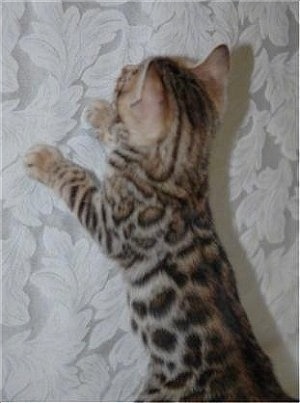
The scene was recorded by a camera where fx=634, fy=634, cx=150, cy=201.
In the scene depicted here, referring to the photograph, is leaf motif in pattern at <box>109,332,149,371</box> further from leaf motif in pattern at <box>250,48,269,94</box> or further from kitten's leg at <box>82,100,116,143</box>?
leaf motif in pattern at <box>250,48,269,94</box>

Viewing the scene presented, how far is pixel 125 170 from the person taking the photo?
1.17 meters

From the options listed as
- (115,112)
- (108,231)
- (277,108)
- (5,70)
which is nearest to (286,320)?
(277,108)

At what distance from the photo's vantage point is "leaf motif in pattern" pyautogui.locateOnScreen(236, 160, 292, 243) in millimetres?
1504

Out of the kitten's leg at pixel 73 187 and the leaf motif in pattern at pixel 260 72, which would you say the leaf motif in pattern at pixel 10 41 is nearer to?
→ the kitten's leg at pixel 73 187

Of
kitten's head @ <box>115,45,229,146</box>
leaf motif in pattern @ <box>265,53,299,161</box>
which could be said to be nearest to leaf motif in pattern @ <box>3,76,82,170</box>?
kitten's head @ <box>115,45,229,146</box>

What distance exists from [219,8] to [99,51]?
0.28 metres

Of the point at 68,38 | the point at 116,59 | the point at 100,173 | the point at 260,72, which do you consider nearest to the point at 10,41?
the point at 68,38

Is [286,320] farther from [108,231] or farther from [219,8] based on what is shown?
[219,8]

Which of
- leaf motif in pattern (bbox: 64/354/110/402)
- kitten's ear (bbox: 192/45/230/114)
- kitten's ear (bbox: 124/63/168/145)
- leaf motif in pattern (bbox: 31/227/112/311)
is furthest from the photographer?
leaf motif in pattern (bbox: 64/354/110/402)

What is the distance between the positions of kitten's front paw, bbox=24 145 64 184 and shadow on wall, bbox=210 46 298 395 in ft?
1.24

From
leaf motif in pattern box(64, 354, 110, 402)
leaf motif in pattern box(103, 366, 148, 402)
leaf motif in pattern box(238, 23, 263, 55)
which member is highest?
leaf motif in pattern box(238, 23, 263, 55)

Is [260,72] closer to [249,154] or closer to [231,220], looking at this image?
[249,154]

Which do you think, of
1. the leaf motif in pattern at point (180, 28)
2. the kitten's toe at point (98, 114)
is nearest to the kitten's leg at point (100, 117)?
the kitten's toe at point (98, 114)

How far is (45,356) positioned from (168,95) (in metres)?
0.62
